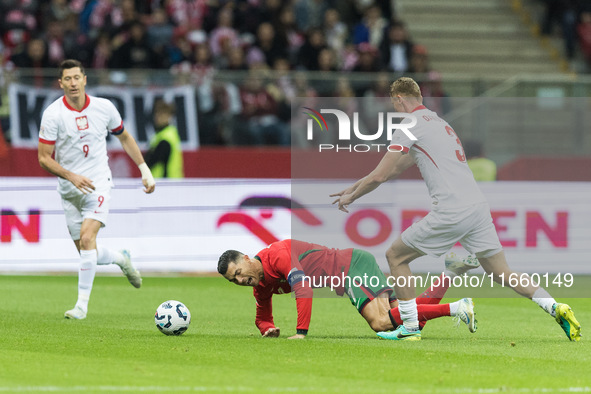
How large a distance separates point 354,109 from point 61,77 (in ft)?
20.4

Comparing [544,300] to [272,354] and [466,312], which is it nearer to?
[466,312]

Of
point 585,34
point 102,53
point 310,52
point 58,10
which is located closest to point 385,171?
point 102,53

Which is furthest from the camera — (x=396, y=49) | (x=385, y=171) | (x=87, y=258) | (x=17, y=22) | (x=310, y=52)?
(x=396, y=49)

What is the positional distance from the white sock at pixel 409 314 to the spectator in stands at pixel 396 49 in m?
11.5

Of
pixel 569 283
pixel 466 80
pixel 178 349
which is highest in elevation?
pixel 466 80

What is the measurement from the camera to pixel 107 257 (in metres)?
12.0

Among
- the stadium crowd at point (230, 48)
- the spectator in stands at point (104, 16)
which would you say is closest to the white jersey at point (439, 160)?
the stadium crowd at point (230, 48)

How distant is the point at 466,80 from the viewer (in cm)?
1728

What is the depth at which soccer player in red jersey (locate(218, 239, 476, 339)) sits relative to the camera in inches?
367

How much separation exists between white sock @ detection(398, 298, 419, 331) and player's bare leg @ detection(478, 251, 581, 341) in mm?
702

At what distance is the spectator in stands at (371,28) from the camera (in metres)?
21.2

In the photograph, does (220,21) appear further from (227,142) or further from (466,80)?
(466,80)

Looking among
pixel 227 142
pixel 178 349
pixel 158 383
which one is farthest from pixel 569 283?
pixel 158 383

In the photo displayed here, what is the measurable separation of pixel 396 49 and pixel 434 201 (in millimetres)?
11664
